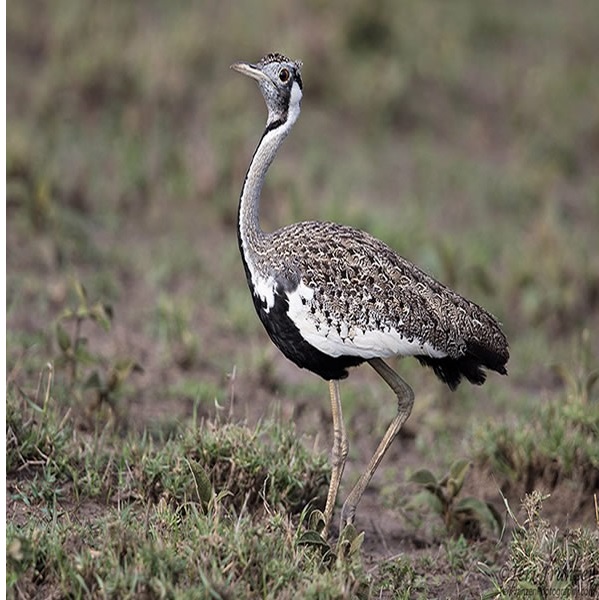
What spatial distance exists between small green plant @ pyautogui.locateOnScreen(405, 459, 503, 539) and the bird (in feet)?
1.38

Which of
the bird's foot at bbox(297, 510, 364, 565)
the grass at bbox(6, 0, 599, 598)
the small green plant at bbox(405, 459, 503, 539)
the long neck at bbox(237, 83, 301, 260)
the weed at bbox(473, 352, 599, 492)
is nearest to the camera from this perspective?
the bird's foot at bbox(297, 510, 364, 565)

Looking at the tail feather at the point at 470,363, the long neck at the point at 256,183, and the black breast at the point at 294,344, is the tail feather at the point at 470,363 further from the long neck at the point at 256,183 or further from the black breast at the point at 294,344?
the long neck at the point at 256,183

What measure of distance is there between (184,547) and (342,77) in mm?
6412

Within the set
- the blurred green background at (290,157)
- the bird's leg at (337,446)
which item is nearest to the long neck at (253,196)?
the bird's leg at (337,446)

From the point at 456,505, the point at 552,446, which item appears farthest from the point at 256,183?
the point at 552,446

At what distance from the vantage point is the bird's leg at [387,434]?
4.33 meters

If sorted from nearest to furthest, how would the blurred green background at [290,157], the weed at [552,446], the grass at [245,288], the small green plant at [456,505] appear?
the grass at [245,288] → the small green plant at [456,505] → the weed at [552,446] → the blurred green background at [290,157]

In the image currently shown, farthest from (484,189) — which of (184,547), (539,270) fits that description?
(184,547)

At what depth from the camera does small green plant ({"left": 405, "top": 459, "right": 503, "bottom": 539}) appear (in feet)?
15.4

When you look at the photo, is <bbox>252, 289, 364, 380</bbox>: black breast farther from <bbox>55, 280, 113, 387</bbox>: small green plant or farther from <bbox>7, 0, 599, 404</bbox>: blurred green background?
<bbox>7, 0, 599, 404</bbox>: blurred green background

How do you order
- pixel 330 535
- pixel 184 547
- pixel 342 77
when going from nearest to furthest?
pixel 184 547, pixel 330 535, pixel 342 77

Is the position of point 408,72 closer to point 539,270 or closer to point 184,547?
point 539,270

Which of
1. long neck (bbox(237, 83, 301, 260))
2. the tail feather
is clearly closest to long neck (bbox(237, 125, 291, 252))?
long neck (bbox(237, 83, 301, 260))

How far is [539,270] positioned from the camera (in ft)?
24.8
